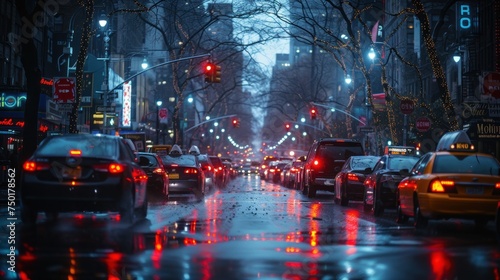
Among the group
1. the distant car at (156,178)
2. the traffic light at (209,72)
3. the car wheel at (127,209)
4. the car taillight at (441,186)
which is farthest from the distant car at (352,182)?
the traffic light at (209,72)

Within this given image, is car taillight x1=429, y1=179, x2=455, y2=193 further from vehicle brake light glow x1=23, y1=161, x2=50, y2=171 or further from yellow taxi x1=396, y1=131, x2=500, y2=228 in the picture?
vehicle brake light glow x1=23, y1=161, x2=50, y2=171

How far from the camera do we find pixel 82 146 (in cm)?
1733

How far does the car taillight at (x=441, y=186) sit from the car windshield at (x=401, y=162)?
6.58 meters

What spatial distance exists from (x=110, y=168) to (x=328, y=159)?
1896cm

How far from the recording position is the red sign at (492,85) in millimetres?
29141

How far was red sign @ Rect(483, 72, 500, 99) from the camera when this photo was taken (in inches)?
1147

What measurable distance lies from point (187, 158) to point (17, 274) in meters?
24.5

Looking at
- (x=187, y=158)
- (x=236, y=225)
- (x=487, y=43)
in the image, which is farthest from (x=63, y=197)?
(x=487, y=43)

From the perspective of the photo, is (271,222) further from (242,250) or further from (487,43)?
(487,43)

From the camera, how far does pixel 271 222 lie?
62.8 ft

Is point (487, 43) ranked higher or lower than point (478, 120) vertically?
higher

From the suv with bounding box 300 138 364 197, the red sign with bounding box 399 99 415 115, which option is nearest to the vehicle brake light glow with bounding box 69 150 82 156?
the suv with bounding box 300 138 364 197

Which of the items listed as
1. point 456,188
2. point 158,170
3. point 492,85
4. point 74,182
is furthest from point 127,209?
point 492,85

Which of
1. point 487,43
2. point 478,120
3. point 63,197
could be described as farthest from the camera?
point 487,43
